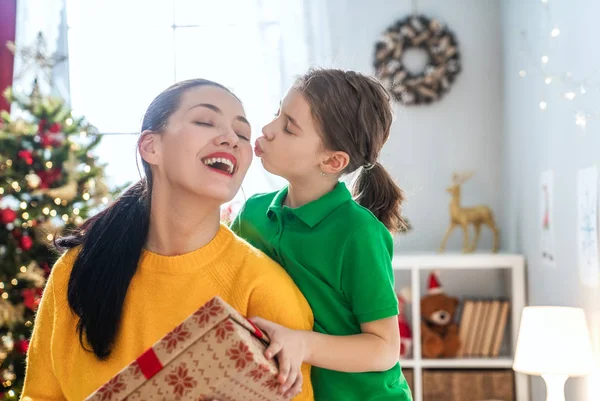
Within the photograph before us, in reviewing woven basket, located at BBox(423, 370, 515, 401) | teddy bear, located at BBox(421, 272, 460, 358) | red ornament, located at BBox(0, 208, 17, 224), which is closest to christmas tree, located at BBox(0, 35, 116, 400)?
red ornament, located at BBox(0, 208, 17, 224)

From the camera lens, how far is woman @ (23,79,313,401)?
1296mm

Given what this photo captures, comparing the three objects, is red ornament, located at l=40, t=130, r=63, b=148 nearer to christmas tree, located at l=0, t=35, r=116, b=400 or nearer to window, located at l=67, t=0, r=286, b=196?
christmas tree, located at l=0, t=35, r=116, b=400

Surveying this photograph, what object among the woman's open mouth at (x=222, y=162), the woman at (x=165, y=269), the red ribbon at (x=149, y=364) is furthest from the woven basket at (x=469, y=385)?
the red ribbon at (x=149, y=364)

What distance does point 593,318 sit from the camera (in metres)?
3.01

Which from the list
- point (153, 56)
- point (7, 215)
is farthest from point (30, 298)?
Result: point (153, 56)

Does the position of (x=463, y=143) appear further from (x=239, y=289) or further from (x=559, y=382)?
(x=239, y=289)

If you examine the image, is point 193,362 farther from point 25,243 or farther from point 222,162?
point 25,243

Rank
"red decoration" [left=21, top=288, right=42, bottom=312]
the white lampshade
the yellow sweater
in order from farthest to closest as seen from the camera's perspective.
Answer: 1. "red decoration" [left=21, top=288, right=42, bottom=312]
2. the white lampshade
3. the yellow sweater

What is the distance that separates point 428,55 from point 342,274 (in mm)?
3363

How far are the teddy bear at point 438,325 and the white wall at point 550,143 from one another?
435 mm

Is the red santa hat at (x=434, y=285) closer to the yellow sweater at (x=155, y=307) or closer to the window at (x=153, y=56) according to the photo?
the window at (x=153, y=56)

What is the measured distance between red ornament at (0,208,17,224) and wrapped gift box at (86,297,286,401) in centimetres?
271

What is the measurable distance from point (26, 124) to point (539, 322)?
2.38 meters

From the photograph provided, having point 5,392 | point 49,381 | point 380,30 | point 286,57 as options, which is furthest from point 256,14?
point 49,381
